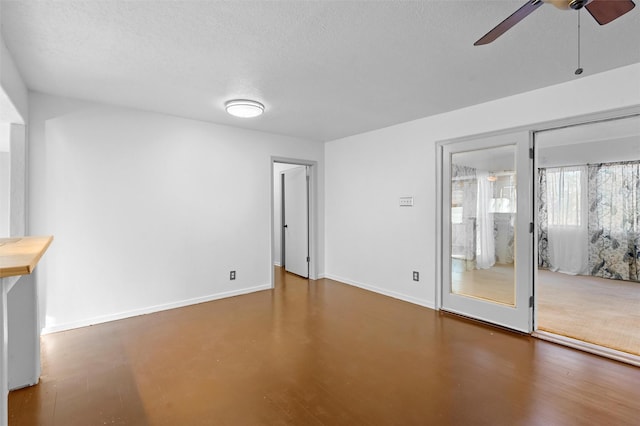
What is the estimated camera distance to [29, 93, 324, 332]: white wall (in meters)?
3.28

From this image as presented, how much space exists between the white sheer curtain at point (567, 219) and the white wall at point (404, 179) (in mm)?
3891

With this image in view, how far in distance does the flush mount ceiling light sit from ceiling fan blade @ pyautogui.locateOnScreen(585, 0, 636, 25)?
279 cm

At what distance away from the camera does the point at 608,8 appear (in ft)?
4.85

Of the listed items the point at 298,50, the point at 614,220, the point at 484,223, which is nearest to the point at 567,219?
the point at 614,220

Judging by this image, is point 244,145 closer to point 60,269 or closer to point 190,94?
point 190,94

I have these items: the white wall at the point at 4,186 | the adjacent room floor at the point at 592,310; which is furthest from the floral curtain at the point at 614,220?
the white wall at the point at 4,186

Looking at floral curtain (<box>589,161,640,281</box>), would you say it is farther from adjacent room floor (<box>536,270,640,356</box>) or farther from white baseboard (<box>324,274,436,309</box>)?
white baseboard (<box>324,274,436,309</box>)

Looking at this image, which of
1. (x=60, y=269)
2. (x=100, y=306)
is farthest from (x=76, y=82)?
(x=100, y=306)

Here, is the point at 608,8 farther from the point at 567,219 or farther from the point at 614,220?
the point at 567,219

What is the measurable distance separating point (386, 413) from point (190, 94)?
130 inches

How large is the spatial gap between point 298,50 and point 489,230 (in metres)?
2.84

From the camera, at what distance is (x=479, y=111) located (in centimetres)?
356

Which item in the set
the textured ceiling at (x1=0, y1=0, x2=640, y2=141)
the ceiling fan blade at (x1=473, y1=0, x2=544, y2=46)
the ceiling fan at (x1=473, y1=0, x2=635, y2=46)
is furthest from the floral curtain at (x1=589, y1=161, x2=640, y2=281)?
the ceiling fan blade at (x1=473, y1=0, x2=544, y2=46)

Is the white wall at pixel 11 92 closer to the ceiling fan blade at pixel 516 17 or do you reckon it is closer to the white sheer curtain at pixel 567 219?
the ceiling fan blade at pixel 516 17
